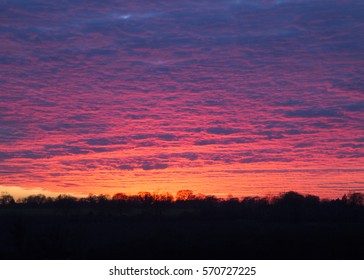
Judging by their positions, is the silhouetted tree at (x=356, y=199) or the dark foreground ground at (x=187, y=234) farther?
the silhouetted tree at (x=356, y=199)

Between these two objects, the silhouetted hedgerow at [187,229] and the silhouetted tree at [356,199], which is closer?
the silhouetted hedgerow at [187,229]

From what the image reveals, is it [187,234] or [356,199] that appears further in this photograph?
[356,199]

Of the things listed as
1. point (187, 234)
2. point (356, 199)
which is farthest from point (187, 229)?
point (356, 199)

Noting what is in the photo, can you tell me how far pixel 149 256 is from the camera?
1522 inches

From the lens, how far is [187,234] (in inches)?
2024

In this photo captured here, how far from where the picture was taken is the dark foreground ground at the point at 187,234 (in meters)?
37.2

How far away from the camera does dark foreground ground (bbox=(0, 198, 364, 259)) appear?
3716 centimetres

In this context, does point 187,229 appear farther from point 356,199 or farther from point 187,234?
point 356,199

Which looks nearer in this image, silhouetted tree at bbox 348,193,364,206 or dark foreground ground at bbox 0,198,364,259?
dark foreground ground at bbox 0,198,364,259

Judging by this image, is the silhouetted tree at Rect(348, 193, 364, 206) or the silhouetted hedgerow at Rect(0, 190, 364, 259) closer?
the silhouetted hedgerow at Rect(0, 190, 364, 259)

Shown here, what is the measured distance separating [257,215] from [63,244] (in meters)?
41.0

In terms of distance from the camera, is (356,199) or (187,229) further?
(356,199)

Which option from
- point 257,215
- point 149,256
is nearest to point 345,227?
point 257,215
